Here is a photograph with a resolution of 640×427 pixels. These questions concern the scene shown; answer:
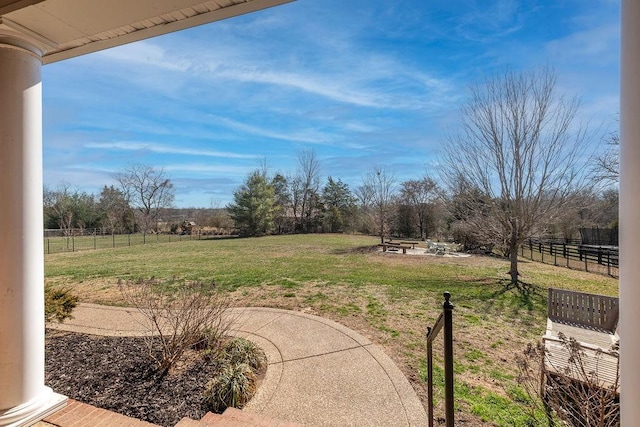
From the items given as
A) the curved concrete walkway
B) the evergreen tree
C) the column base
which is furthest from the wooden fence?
the evergreen tree

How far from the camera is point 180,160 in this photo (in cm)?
3200

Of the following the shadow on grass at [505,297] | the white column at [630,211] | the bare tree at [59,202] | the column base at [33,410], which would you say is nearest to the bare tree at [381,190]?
the shadow on grass at [505,297]

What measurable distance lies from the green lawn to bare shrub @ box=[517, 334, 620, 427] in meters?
0.31

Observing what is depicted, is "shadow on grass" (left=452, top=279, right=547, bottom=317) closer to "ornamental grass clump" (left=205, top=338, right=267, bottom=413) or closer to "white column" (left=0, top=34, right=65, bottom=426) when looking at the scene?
"ornamental grass clump" (left=205, top=338, right=267, bottom=413)

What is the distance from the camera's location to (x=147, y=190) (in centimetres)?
3197

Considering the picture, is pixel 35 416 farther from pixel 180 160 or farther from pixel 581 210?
pixel 180 160

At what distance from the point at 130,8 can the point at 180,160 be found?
33.7 metres

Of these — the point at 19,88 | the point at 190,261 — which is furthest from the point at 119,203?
the point at 19,88

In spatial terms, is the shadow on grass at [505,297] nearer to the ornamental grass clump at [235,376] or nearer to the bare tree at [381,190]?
the ornamental grass clump at [235,376]

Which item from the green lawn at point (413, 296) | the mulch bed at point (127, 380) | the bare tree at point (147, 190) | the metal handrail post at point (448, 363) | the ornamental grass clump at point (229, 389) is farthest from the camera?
the bare tree at point (147, 190)

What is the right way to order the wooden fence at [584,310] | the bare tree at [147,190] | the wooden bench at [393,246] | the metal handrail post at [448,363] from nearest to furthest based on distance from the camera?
the metal handrail post at [448,363] → the wooden fence at [584,310] → the wooden bench at [393,246] → the bare tree at [147,190]

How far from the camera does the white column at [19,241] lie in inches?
69.3

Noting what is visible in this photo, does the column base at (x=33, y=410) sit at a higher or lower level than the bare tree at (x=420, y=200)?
lower

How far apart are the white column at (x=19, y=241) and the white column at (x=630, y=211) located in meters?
2.92
